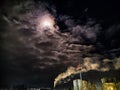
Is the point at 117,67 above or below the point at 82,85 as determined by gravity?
above

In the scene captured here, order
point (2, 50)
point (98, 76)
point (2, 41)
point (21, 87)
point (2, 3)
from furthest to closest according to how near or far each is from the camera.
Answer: point (98, 76)
point (21, 87)
point (2, 50)
point (2, 41)
point (2, 3)

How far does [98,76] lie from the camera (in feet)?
159

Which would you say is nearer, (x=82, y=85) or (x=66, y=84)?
(x=82, y=85)

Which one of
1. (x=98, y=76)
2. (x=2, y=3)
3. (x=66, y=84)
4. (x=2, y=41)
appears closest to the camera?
(x=2, y=3)

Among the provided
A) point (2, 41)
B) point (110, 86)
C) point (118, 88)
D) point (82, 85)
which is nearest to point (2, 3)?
point (2, 41)

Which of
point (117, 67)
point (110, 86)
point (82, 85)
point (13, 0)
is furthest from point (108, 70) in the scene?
point (13, 0)

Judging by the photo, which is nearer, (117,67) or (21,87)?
(21,87)

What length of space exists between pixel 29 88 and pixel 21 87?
77.8 inches

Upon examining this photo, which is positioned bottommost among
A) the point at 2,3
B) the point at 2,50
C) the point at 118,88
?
the point at 118,88

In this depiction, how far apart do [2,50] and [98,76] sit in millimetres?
35021

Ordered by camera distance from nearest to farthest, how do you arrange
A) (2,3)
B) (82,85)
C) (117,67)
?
(2,3) < (82,85) < (117,67)

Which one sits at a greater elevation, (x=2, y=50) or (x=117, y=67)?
(x=117, y=67)

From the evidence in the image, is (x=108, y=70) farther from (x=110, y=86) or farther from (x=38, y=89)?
(x=110, y=86)

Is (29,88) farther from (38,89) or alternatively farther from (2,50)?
(2,50)
